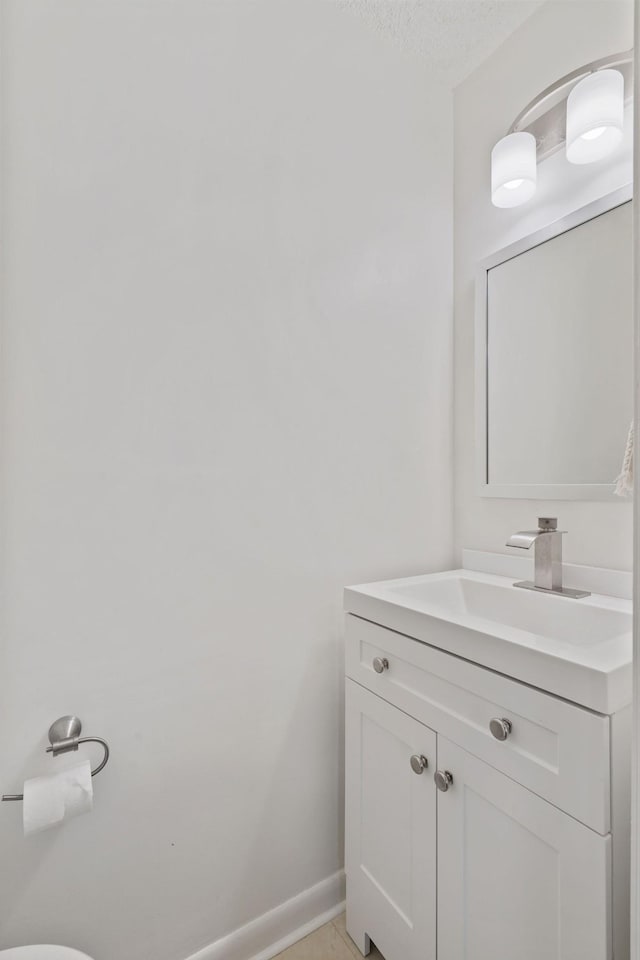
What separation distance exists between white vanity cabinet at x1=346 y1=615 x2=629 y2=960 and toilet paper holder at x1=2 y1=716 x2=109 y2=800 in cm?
56

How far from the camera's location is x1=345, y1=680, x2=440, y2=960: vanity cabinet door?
0.87 meters

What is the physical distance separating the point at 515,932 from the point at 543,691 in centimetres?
38

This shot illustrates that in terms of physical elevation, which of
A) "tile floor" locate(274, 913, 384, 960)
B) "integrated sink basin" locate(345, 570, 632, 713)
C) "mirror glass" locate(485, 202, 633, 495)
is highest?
"mirror glass" locate(485, 202, 633, 495)

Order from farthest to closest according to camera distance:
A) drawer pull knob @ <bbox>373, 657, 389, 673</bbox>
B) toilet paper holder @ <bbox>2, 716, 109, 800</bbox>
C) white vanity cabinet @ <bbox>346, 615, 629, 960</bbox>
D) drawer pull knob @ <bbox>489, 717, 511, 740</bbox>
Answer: drawer pull knob @ <bbox>373, 657, 389, 673</bbox>
toilet paper holder @ <bbox>2, 716, 109, 800</bbox>
drawer pull knob @ <bbox>489, 717, 511, 740</bbox>
white vanity cabinet @ <bbox>346, 615, 629, 960</bbox>

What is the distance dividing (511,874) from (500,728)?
221 mm

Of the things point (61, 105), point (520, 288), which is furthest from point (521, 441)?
point (61, 105)

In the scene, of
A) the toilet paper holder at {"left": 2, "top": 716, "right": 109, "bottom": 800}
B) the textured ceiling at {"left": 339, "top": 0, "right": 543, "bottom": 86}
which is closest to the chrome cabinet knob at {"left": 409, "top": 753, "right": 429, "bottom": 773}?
the toilet paper holder at {"left": 2, "top": 716, "right": 109, "bottom": 800}

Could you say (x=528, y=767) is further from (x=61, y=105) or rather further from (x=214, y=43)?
(x=214, y=43)

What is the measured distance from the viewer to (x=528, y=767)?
683 millimetres

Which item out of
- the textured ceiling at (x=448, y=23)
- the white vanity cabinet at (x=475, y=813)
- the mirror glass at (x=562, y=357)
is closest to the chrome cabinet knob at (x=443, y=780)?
the white vanity cabinet at (x=475, y=813)

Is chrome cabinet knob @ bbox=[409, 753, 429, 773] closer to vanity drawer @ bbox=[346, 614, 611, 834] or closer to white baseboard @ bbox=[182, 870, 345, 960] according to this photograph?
vanity drawer @ bbox=[346, 614, 611, 834]

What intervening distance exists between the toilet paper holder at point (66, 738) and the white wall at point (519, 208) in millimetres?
1093

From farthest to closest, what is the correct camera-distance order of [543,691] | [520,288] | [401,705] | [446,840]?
[520,288]
[401,705]
[446,840]
[543,691]

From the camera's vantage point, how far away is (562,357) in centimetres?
116
